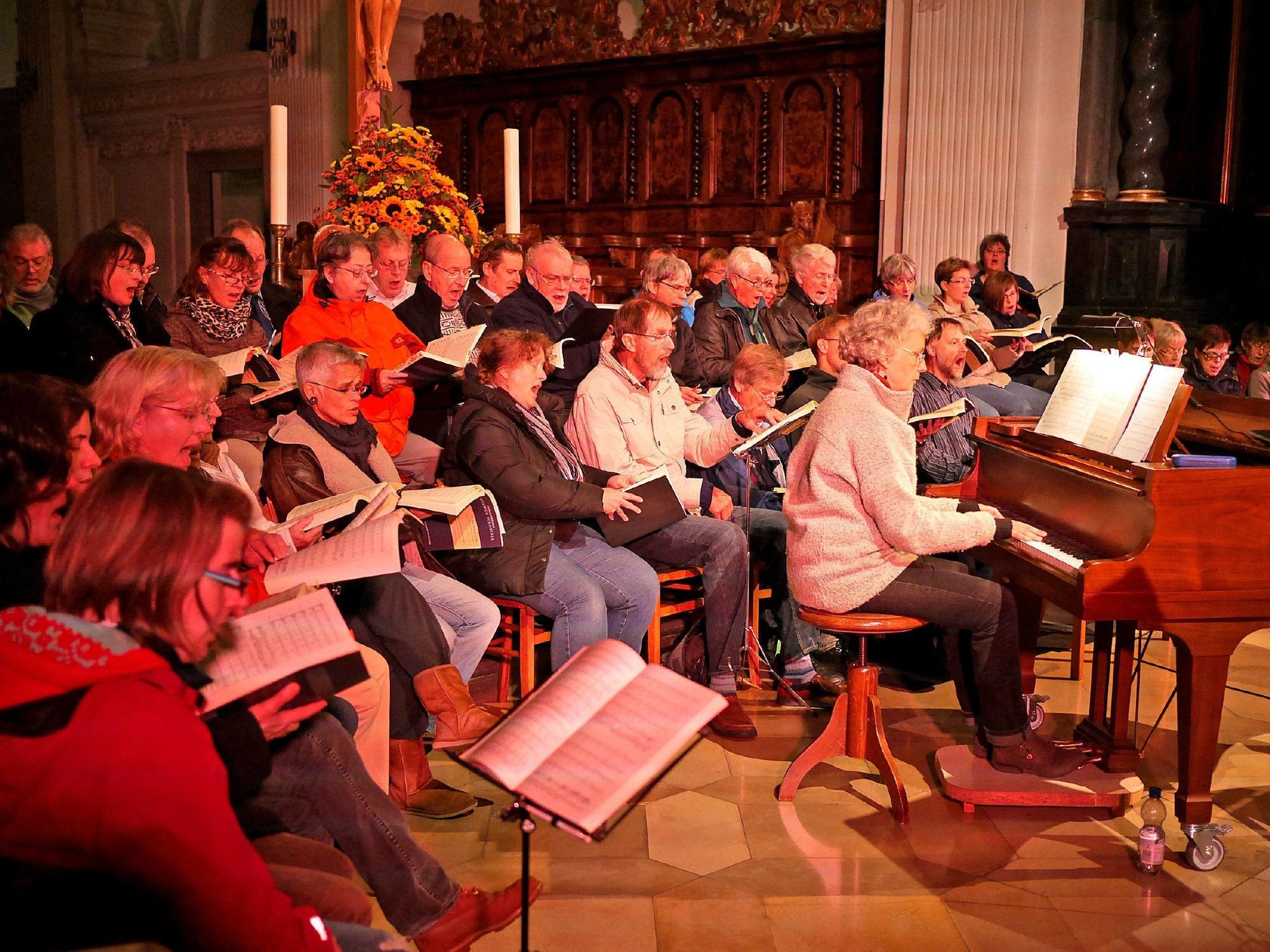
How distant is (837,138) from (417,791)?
22.4ft

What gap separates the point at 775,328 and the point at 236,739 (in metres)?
4.21

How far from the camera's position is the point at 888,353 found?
133 inches

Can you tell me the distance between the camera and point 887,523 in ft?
10.8

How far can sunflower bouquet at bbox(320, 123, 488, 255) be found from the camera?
590 cm

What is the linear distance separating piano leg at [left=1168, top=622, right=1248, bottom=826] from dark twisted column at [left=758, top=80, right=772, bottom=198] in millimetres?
6754

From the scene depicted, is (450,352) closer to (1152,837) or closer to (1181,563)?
(1181,563)

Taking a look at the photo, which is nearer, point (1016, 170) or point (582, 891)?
point (582, 891)

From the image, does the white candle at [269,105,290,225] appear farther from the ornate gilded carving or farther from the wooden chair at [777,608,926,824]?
the ornate gilded carving

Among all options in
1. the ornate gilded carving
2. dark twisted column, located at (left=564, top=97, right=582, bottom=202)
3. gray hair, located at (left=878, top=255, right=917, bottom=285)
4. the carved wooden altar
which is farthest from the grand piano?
dark twisted column, located at (left=564, top=97, right=582, bottom=202)

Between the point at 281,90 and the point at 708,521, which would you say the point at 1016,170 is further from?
the point at 281,90

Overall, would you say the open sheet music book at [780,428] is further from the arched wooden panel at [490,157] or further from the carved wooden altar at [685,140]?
the arched wooden panel at [490,157]

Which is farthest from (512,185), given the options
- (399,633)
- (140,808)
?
(140,808)

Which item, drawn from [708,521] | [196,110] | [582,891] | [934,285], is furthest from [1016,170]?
[196,110]

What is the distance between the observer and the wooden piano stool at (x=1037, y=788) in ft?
11.2
